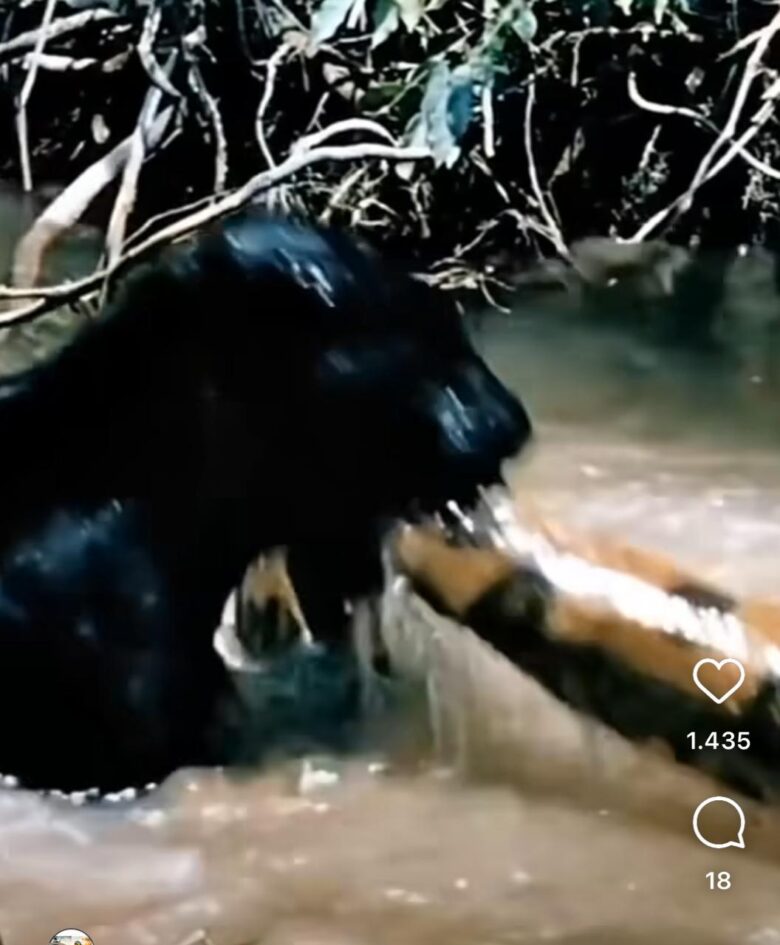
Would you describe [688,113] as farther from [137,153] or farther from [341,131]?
[137,153]

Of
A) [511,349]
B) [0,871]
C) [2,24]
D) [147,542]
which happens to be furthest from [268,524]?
[2,24]

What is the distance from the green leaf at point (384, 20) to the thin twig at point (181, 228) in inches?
3.3

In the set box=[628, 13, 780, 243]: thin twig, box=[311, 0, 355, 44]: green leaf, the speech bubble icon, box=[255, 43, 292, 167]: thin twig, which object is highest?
box=[311, 0, 355, 44]: green leaf

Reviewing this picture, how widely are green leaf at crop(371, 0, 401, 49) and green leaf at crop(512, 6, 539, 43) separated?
0.09m

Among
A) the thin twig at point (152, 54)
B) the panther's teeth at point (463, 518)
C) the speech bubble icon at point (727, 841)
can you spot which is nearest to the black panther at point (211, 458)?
the panther's teeth at point (463, 518)

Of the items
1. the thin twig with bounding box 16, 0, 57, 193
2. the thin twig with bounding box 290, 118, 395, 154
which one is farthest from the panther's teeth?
the thin twig with bounding box 16, 0, 57, 193

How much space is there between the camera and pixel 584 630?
3.78ft

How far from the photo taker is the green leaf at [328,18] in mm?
1162

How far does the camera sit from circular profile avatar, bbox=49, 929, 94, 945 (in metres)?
1.15

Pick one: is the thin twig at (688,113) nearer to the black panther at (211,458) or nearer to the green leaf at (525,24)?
the green leaf at (525,24)

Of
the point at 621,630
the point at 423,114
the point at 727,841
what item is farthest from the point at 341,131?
the point at 727,841

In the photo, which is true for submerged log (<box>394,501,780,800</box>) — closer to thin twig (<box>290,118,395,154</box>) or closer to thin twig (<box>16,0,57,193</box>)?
thin twig (<box>290,118,395,154</box>)

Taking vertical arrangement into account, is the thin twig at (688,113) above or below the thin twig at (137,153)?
below

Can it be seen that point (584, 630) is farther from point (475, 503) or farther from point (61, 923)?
point (61, 923)
